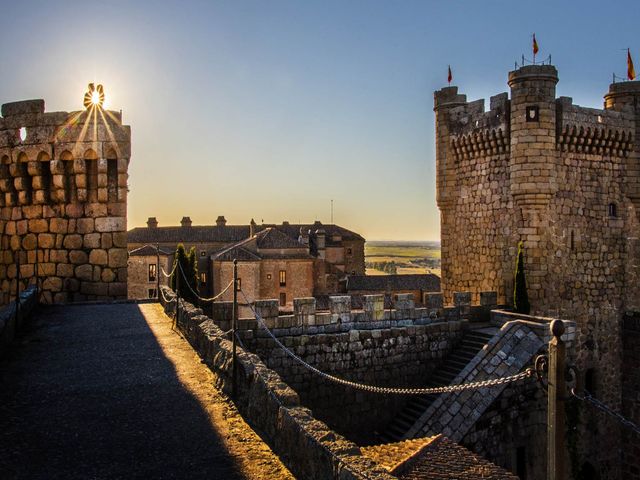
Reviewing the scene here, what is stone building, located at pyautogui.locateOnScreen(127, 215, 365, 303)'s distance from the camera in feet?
207

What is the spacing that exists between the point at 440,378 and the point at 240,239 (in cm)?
5329

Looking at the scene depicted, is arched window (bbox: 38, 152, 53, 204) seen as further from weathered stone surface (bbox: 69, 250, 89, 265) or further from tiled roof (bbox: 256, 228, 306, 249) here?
tiled roof (bbox: 256, 228, 306, 249)

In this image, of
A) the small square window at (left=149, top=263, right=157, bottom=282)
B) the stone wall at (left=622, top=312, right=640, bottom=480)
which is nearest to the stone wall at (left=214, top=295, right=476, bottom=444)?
the stone wall at (left=622, top=312, right=640, bottom=480)

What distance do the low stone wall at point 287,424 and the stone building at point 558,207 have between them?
12.1 m

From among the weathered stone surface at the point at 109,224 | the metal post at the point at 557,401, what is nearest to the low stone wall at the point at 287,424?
the metal post at the point at 557,401

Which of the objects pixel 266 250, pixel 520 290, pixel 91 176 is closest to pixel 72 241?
pixel 91 176

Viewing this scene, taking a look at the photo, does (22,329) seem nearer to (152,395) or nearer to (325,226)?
(152,395)

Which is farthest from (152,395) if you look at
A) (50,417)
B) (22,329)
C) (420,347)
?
(420,347)

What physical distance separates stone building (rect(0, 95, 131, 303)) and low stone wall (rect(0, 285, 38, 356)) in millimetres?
854

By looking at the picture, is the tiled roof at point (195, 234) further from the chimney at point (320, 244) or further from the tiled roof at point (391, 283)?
the tiled roof at point (391, 283)

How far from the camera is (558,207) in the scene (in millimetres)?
17312

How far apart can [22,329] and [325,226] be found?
6579cm

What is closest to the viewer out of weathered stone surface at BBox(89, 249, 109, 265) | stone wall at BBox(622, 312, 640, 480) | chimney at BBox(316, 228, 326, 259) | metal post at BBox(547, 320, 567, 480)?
metal post at BBox(547, 320, 567, 480)

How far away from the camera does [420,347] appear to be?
47.6 ft
